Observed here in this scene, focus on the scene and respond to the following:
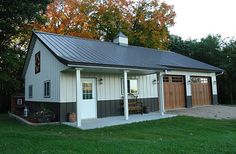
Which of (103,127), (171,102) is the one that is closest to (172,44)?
(171,102)

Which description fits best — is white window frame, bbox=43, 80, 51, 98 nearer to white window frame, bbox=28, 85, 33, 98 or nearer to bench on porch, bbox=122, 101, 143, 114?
white window frame, bbox=28, 85, 33, 98

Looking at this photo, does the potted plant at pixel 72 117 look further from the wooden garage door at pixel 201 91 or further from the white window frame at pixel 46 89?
the wooden garage door at pixel 201 91

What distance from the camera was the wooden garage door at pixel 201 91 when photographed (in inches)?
717

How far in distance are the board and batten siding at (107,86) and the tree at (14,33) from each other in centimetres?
525

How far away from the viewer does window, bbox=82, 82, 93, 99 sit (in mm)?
12195

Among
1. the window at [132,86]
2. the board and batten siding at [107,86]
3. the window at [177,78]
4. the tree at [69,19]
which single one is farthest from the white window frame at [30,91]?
the window at [177,78]

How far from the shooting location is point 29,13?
561 inches

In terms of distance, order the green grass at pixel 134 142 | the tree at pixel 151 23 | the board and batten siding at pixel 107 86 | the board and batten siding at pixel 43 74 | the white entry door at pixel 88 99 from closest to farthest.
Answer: the green grass at pixel 134 142 < the board and batten siding at pixel 107 86 < the board and batten siding at pixel 43 74 < the white entry door at pixel 88 99 < the tree at pixel 151 23

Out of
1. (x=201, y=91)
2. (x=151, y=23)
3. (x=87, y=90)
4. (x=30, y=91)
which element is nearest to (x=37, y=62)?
(x=30, y=91)

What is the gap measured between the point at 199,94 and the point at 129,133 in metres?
11.9

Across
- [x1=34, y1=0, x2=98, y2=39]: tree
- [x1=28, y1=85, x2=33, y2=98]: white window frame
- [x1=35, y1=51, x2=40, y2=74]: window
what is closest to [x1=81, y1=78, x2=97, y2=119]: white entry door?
[x1=35, y1=51, x2=40, y2=74]: window

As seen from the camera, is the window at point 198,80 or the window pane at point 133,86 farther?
the window at point 198,80

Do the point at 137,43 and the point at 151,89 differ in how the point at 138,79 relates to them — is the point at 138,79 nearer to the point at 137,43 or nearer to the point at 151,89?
the point at 151,89

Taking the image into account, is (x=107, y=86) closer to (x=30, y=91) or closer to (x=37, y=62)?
(x=37, y=62)
